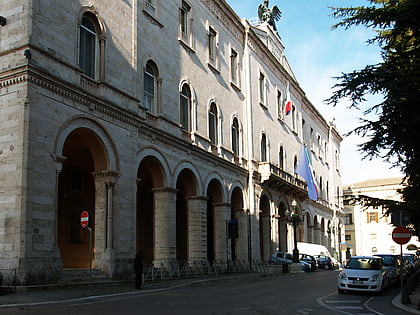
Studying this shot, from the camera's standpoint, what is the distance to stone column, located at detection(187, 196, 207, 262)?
2967cm

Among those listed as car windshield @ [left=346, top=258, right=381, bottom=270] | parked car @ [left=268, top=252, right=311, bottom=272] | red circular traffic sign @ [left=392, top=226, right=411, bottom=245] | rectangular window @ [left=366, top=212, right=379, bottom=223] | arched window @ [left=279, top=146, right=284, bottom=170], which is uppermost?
arched window @ [left=279, top=146, right=284, bottom=170]

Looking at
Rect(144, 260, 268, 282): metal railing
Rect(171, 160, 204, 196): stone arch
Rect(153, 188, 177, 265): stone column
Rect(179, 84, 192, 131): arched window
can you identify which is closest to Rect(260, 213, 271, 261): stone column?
Rect(144, 260, 268, 282): metal railing

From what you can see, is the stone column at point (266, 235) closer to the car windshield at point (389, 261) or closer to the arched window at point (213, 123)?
the arched window at point (213, 123)

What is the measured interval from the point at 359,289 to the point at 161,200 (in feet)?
37.6

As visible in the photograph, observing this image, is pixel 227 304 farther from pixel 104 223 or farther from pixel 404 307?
pixel 104 223

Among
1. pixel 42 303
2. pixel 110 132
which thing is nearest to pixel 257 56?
pixel 110 132

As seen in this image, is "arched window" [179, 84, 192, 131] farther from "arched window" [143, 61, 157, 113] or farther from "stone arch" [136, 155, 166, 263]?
"stone arch" [136, 155, 166, 263]

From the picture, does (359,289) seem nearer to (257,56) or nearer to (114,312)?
(114,312)

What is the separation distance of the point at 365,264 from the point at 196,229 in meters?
11.9

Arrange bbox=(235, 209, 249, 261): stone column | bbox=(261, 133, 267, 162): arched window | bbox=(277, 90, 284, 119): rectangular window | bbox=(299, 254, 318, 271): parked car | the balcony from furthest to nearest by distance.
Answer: bbox=(277, 90, 284, 119): rectangular window
bbox=(261, 133, 267, 162): arched window
bbox=(299, 254, 318, 271): parked car
the balcony
bbox=(235, 209, 249, 261): stone column

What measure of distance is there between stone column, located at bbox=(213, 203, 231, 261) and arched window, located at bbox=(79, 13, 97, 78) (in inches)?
593

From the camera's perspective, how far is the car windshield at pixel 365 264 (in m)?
19.9

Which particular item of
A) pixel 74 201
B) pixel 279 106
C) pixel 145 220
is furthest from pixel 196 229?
pixel 279 106

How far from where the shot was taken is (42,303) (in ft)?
45.0
